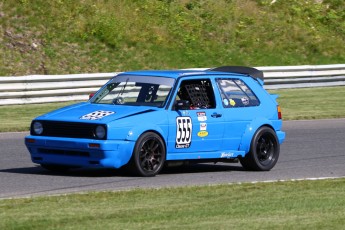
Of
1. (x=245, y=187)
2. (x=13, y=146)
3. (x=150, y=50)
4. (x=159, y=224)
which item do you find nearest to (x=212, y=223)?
(x=159, y=224)

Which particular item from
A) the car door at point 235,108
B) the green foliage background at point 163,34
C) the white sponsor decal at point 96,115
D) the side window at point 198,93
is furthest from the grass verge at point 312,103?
the white sponsor decal at point 96,115

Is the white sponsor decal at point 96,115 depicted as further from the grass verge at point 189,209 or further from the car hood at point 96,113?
the grass verge at point 189,209

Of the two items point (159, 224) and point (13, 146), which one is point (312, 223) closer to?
point (159, 224)

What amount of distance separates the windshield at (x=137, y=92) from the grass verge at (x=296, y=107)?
5477mm

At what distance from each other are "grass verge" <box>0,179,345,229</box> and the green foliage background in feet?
51.2

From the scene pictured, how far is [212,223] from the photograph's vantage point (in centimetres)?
864

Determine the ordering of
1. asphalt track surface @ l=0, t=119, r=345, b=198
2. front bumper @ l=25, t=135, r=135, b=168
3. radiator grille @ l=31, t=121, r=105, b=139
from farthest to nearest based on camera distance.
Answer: radiator grille @ l=31, t=121, r=105, b=139 → front bumper @ l=25, t=135, r=135, b=168 → asphalt track surface @ l=0, t=119, r=345, b=198

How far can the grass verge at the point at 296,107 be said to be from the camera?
2019cm

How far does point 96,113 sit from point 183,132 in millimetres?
1193

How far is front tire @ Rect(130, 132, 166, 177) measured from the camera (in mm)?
12289

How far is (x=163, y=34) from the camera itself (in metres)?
30.3

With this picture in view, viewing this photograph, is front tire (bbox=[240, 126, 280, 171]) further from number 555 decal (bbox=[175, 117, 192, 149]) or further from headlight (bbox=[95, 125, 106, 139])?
headlight (bbox=[95, 125, 106, 139])

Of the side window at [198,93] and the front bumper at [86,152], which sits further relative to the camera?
the side window at [198,93]

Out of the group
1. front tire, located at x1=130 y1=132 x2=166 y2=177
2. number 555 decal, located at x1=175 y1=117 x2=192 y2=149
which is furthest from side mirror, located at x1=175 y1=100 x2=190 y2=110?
front tire, located at x1=130 y1=132 x2=166 y2=177
